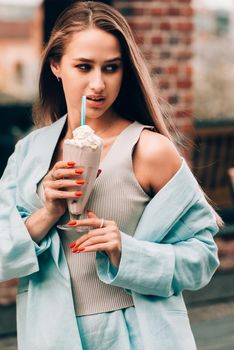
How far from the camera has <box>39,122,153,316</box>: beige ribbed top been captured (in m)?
2.29

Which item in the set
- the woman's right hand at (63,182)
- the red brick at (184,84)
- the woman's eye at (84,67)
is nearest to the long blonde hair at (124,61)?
the woman's eye at (84,67)

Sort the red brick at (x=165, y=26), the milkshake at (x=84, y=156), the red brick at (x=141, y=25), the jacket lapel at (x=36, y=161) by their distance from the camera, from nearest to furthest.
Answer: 1. the milkshake at (x=84, y=156)
2. the jacket lapel at (x=36, y=161)
3. the red brick at (x=141, y=25)
4. the red brick at (x=165, y=26)

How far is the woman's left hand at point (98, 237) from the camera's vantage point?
2.10 meters

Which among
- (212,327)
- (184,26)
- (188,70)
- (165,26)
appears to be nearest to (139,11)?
(165,26)

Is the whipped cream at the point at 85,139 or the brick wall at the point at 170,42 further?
the brick wall at the point at 170,42

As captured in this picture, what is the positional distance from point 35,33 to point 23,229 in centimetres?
412

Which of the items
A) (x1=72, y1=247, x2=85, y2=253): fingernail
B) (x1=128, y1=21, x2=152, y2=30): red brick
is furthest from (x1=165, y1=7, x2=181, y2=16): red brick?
(x1=72, y1=247, x2=85, y2=253): fingernail

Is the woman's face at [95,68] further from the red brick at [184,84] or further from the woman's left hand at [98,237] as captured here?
the red brick at [184,84]

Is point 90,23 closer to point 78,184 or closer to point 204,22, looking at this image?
point 78,184

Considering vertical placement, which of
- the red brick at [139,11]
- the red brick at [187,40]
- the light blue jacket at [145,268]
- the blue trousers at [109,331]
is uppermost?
the light blue jacket at [145,268]

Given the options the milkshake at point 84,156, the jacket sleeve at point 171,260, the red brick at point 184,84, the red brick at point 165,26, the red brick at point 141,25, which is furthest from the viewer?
the red brick at point 184,84

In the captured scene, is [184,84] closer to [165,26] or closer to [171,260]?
[165,26]

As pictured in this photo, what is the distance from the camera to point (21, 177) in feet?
8.00

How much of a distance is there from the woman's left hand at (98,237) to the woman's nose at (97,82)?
0.34 meters
